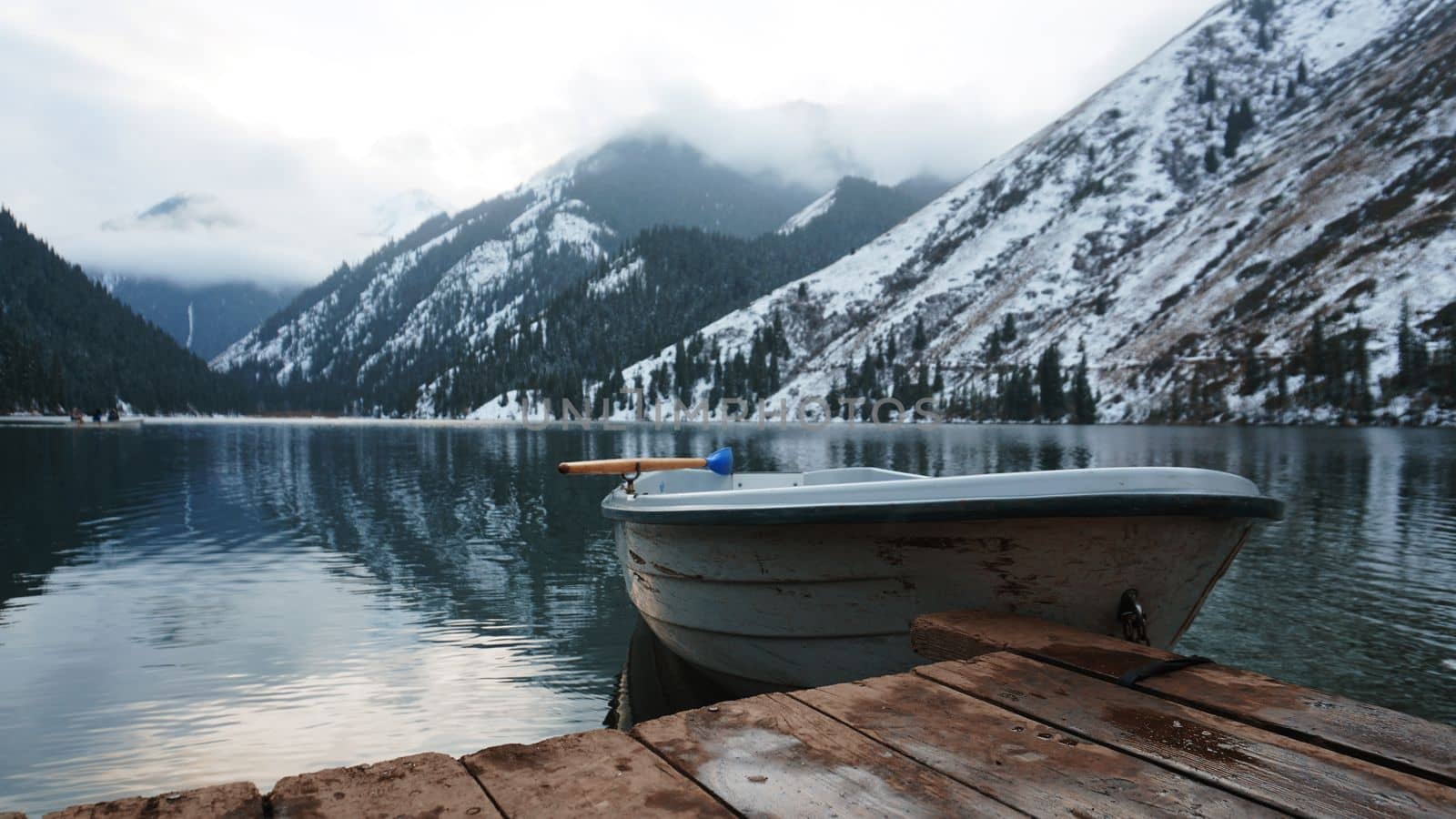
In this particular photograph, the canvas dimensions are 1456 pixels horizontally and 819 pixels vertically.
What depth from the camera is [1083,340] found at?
162 meters

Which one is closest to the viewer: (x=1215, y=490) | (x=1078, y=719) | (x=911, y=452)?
(x=1078, y=719)

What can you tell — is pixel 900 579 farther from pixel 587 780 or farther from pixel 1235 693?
pixel 587 780

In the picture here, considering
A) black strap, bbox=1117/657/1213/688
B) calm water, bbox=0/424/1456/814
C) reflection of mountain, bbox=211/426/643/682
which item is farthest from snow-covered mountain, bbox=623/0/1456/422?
black strap, bbox=1117/657/1213/688

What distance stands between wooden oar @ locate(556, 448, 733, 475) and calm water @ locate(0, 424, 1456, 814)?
312cm

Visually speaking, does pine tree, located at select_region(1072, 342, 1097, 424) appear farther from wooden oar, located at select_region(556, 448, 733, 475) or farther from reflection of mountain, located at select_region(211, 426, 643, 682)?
wooden oar, located at select_region(556, 448, 733, 475)

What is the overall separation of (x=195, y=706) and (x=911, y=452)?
56.8 m

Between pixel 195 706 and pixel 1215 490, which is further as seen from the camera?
pixel 195 706

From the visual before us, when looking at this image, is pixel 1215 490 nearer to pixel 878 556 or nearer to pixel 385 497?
pixel 878 556

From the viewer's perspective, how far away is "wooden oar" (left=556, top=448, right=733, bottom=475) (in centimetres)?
1071

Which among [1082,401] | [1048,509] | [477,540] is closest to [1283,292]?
[1082,401]

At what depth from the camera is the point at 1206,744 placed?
11.5 feet

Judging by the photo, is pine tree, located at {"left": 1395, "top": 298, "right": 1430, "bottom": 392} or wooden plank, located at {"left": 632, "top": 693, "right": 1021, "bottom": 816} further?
pine tree, located at {"left": 1395, "top": 298, "right": 1430, "bottom": 392}

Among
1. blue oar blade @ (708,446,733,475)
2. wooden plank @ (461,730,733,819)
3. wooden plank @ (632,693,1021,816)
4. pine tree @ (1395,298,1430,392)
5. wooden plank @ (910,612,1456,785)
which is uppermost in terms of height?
pine tree @ (1395,298,1430,392)

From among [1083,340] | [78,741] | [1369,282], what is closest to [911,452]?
[78,741]
